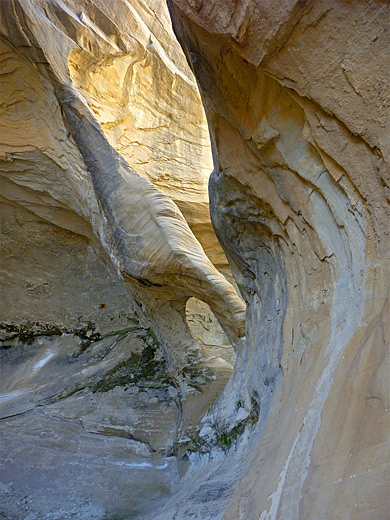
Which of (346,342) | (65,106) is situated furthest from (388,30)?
(65,106)

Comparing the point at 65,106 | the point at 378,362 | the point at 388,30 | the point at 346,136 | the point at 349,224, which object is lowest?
the point at 378,362

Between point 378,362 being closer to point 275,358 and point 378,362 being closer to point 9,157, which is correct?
point 275,358

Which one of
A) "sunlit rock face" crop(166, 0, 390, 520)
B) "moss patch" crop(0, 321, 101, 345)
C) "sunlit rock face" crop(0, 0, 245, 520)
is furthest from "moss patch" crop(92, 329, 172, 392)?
"sunlit rock face" crop(166, 0, 390, 520)

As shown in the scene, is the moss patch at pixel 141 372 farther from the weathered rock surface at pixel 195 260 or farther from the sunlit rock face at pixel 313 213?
the sunlit rock face at pixel 313 213

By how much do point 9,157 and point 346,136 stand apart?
3999 millimetres

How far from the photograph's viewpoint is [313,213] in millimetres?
2143

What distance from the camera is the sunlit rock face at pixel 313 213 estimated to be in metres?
1.53

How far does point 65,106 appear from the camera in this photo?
4621mm

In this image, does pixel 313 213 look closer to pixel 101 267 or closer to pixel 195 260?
pixel 195 260

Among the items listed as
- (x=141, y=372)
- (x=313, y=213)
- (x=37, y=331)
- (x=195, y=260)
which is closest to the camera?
(x=313, y=213)

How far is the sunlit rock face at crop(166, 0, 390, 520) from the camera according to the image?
1.53 meters

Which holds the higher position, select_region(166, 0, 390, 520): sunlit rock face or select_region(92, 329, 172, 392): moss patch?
select_region(166, 0, 390, 520): sunlit rock face

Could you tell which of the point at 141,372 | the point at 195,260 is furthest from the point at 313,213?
the point at 141,372

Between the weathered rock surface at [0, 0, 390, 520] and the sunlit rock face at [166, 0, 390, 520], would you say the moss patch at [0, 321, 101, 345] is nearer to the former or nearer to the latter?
the weathered rock surface at [0, 0, 390, 520]
